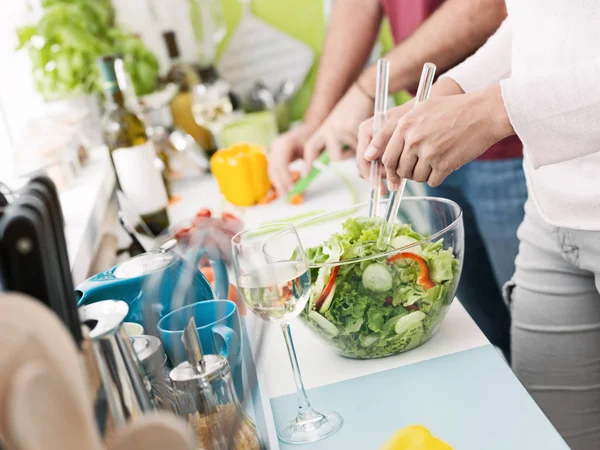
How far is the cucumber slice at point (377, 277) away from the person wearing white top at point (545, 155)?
5.0 inches

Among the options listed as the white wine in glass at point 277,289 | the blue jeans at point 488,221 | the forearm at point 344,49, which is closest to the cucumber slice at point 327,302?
the white wine in glass at point 277,289

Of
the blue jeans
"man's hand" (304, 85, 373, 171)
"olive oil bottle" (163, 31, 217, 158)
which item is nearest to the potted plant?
"olive oil bottle" (163, 31, 217, 158)

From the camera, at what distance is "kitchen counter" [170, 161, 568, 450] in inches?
30.1

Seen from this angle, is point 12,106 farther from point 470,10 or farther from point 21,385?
point 21,385

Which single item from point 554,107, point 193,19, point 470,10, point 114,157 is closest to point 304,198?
point 114,157

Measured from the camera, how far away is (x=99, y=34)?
2.35m

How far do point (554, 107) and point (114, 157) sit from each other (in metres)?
1.05

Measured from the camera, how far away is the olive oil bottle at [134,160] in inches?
63.1

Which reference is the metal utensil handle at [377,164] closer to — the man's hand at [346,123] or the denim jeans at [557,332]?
the denim jeans at [557,332]

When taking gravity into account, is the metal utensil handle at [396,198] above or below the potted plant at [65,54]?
below

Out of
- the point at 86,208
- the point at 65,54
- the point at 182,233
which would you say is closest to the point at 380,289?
the point at 182,233

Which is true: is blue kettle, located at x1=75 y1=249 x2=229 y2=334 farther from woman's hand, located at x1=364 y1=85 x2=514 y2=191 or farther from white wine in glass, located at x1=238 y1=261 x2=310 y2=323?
woman's hand, located at x1=364 y1=85 x2=514 y2=191

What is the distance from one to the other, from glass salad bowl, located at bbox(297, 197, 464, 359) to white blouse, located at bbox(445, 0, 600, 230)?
0.16 meters

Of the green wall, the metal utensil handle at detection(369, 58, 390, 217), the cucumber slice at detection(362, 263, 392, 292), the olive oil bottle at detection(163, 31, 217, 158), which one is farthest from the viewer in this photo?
the green wall
